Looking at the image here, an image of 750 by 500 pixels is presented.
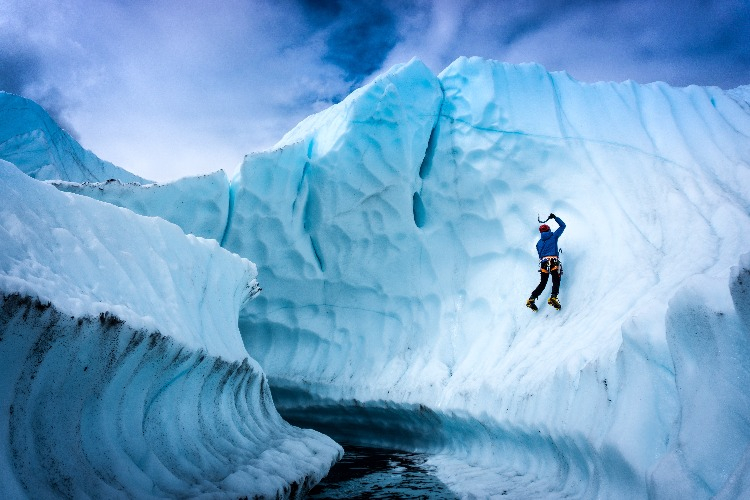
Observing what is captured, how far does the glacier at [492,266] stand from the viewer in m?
3.18

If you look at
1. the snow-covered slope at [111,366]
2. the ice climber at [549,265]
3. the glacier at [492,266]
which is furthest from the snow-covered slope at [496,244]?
the snow-covered slope at [111,366]

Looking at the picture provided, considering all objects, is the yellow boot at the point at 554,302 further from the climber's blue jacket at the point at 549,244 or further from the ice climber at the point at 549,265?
the climber's blue jacket at the point at 549,244

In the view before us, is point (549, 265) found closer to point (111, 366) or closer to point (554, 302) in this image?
point (554, 302)

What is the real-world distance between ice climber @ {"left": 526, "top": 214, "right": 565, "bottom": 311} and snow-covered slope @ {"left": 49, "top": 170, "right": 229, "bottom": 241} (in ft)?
16.2

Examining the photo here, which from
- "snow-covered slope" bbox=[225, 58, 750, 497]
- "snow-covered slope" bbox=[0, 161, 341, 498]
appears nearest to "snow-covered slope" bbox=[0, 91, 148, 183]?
"snow-covered slope" bbox=[225, 58, 750, 497]

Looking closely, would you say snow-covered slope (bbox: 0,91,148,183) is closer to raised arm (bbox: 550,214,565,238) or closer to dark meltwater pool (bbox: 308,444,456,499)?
dark meltwater pool (bbox: 308,444,456,499)

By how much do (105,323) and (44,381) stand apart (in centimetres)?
36

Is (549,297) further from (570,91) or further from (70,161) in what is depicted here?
(70,161)

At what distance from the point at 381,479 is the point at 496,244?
381cm

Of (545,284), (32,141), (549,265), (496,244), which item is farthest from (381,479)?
(32,141)

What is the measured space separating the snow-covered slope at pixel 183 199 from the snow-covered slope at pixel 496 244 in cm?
31

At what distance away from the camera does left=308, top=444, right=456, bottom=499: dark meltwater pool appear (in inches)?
171

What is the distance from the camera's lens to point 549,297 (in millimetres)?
6086

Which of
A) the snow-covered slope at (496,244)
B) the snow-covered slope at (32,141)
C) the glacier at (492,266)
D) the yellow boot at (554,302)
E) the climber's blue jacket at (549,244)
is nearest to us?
the glacier at (492,266)
